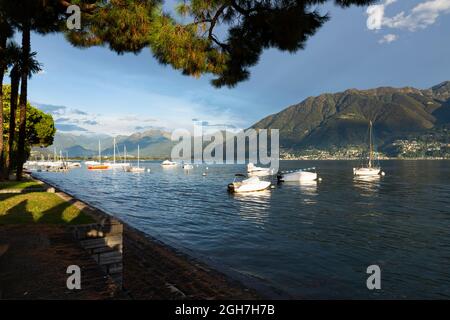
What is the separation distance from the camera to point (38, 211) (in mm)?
16062

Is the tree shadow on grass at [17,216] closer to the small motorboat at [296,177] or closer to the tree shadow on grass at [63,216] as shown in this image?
the tree shadow on grass at [63,216]

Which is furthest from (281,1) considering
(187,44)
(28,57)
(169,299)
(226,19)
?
(28,57)

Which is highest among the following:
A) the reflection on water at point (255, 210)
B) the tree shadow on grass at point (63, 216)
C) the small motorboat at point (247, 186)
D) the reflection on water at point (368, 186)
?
the tree shadow on grass at point (63, 216)

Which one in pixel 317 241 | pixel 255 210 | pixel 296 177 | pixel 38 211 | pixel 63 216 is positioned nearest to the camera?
pixel 63 216

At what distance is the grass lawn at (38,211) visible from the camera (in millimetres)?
14117

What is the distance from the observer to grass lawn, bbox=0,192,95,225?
14117mm

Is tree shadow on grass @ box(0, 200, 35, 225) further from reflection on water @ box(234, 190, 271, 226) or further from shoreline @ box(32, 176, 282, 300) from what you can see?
reflection on water @ box(234, 190, 271, 226)

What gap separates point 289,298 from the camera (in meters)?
10.8

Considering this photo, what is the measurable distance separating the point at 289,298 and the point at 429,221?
24.4 m

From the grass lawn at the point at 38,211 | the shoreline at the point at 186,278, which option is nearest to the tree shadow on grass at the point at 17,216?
the grass lawn at the point at 38,211

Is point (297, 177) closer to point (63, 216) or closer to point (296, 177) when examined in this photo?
point (296, 177)

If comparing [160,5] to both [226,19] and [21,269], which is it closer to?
[226,19]

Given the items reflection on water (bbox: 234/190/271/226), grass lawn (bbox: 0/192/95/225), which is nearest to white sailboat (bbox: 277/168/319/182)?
reflection on water (bbox: 234/190/271/226)

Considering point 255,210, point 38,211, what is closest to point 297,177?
point 255,210
